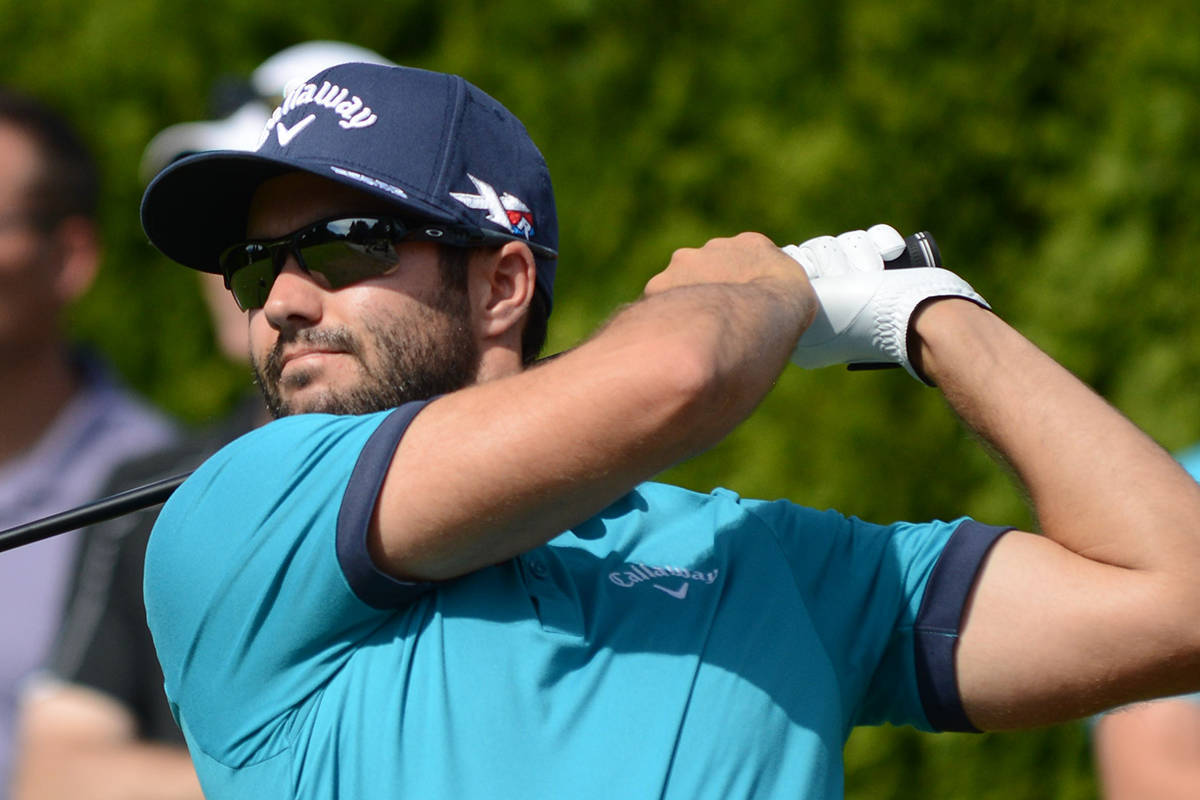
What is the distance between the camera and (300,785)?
168 cm

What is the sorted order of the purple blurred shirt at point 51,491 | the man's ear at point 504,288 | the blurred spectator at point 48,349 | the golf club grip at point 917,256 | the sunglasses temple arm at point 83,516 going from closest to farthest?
the sunglasses temple arm at point 83,516, the man's ear at point 504,288, the golf club grip at point 917,256, the purple blurred shirt at point 51,491, the blurred spectator at point 48,349

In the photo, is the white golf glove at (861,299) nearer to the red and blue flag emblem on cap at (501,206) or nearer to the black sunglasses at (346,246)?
the red and blue flag emblem on cap at (501,206)

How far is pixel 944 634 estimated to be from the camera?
1982mm

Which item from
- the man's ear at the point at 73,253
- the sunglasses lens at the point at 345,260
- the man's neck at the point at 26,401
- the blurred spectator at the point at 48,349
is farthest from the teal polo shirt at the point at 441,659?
the man's ear at the point at 73,253

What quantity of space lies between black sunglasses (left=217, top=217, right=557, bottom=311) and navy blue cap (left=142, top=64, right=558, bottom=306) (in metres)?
0.02

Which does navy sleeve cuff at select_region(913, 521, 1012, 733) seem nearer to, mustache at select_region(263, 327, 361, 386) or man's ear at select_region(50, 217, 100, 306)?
mustache at select_region(263, 327, 361, 386)

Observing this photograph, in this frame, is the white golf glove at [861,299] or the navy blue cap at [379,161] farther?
the white golf glove at [861,299]

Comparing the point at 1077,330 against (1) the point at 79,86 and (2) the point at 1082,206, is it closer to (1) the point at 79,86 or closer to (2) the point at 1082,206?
(2) the point at 1082,206

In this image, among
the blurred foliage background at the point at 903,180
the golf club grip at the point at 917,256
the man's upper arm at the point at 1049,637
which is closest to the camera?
the man's upper arm at the point at 1049,637

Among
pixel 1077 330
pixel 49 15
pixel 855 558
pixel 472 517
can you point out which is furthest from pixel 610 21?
pixel 472 517

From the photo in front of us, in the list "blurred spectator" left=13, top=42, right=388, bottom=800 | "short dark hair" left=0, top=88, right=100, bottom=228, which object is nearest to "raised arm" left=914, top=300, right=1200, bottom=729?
"blurred spectator" left=13, top=42, right=388, bottom=800

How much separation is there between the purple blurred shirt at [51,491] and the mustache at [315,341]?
1.54m

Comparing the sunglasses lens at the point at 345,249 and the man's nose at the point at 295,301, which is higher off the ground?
the sunglasses lens at the point at 345,249

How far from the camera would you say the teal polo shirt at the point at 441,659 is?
165cm
